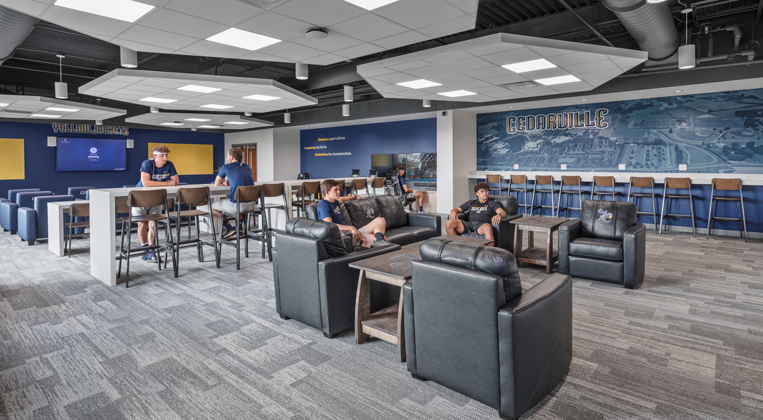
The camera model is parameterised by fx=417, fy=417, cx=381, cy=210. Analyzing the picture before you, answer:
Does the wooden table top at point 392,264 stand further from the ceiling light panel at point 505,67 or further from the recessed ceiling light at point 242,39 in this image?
the recessed ceiling light at point 242,39

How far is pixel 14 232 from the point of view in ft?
26.7

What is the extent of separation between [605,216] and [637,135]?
4.94 meters

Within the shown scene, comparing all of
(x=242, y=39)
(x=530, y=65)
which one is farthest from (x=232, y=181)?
(x=530, y=65)

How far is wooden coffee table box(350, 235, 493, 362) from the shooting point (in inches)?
107

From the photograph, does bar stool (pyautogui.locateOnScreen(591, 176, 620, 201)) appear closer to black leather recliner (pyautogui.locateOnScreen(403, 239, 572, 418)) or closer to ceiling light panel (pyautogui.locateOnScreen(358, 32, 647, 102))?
ceiling light panel (pyautogui.locateOnScreen(358, 32, 647, 102))

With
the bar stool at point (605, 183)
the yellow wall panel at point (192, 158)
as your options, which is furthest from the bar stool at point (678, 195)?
the yellow wall panel at point (192, 158)

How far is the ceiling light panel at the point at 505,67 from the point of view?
4.74 metres

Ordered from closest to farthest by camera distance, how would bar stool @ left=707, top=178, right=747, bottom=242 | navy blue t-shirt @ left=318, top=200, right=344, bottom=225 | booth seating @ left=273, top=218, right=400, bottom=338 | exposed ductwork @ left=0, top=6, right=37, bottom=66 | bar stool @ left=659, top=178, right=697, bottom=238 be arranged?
1. booth seating @ left=273, top=218, right=400, bottom=338
2. exposed ductwork @ left=0, top=6, right=37, bottom=66
3. navy blue t-shirt @ left=318, top=200, right=344, bottom=225
4. bar stool @ left=707, top=178, right=747, bottom=242
5. bar stool @ left=659, top=178, right=697, bottom=238

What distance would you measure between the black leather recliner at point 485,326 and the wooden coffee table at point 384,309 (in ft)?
0.84

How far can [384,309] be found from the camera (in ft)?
10.8

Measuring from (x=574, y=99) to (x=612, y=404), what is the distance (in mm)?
7659

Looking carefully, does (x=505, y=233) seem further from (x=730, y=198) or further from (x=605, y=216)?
(x=730, y=198)

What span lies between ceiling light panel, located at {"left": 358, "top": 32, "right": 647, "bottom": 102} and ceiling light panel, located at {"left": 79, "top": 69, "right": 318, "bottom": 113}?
5.82 feet

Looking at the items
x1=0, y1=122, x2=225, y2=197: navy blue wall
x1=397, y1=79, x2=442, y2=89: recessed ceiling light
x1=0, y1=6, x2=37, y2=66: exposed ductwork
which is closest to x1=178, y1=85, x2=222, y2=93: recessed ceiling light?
x1=0, y1=6, x2=37, y2=66: exposed ductwork
